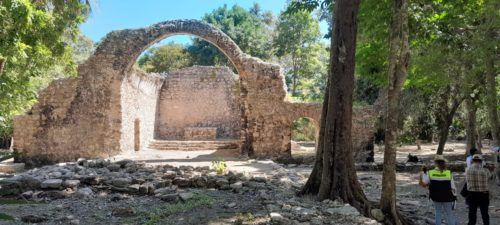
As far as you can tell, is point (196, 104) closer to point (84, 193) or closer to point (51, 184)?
point (51, 184)

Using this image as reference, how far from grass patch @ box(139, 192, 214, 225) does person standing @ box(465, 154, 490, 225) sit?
4378 mm

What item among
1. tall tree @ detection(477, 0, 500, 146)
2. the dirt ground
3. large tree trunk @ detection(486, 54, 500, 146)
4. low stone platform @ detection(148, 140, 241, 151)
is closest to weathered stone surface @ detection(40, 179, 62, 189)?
the dirt ground

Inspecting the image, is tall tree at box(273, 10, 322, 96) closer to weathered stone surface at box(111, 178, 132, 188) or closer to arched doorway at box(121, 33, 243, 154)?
arched doorway at box(121, 33, 243, 154)

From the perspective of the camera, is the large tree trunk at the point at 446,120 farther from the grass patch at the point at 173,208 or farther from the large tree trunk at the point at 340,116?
the grass patch at the point at 173,208

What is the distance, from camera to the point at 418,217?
26.9 feet

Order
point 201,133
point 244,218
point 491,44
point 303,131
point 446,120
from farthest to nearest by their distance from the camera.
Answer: point 303,131, point 201,133, point 446,120, point 491,44, point 244,218

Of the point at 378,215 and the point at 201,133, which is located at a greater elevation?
the point at 201,133

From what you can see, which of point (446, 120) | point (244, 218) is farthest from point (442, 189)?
point (446, 120)

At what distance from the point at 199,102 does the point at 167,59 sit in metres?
13.2

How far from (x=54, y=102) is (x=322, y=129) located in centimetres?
1394

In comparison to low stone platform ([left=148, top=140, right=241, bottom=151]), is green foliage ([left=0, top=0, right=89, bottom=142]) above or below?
above

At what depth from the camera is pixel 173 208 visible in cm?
769

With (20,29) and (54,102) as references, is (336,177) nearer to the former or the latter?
(20,29)

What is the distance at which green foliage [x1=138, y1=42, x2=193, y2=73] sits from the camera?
125ft
